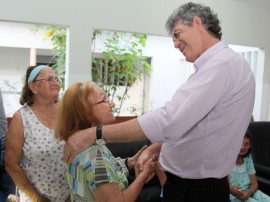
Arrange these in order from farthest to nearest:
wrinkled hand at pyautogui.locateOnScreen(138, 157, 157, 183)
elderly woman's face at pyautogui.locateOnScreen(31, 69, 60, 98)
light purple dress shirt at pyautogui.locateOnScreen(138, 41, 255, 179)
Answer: elderly woman's face at pyautogui.locateOnScreen(31, 69, 60, 98) → wrinkled hand at pyautogui.locateOnScreen(138, 157, 157, 183) → light purple dress shirt at pyautogui.locateOnScreen(138, 41, 255, 179)

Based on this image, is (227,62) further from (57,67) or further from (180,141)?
(57,67)

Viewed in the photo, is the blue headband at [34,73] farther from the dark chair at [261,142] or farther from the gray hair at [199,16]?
the dark chair at [261,142]

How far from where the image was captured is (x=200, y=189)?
1.34 meters

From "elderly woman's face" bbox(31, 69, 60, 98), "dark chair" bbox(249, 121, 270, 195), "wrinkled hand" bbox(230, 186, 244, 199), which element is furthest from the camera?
"dark chair" bbox(249, 121, 270, 195)

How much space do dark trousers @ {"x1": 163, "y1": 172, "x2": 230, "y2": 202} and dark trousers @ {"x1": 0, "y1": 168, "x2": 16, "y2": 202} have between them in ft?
3.97

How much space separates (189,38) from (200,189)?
2.22 feet

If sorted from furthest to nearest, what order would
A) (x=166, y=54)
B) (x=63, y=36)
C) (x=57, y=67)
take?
(x=166, y=54)
(x=63, y=36)
(x=57, y=67)

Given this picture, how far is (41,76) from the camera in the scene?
7.23 feet

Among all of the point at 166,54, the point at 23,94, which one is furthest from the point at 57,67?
the point at 166,54

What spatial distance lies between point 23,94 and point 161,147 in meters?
1.23

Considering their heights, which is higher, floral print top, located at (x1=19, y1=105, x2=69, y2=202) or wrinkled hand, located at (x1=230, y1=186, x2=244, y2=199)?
floral print top, located at (x1=19, y1=105, x2=69, y2=202)

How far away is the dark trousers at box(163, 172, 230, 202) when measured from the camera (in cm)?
133

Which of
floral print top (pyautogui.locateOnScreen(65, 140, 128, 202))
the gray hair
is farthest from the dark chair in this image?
floral print top (pyautogui.locateOnScreen(65, 140, 128, 202))

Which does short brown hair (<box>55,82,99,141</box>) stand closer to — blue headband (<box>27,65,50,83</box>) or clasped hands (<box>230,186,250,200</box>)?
blue headband (<box>27,65,50,83</box>)
